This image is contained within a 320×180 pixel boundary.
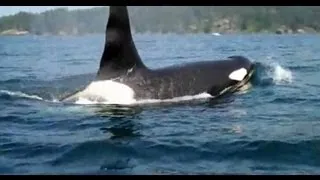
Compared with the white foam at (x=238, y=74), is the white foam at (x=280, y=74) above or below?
above

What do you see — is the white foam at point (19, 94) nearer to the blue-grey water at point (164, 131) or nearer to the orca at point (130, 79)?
the blue-grey water at point (164, 131)

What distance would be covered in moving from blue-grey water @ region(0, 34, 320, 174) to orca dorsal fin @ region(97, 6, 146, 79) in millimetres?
258

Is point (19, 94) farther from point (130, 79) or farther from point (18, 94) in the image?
point (130, 79)

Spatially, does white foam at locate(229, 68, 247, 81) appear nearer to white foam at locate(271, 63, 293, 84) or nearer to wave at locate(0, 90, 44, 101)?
white foam at locate(271, 63, 293, 84)

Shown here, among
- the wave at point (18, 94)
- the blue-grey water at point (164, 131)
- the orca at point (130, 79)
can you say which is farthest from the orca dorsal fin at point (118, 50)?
the wave at point (18, 94)

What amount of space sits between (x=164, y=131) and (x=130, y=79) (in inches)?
108

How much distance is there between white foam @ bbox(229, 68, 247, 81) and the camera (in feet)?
32.7

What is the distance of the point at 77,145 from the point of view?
534 centimetres

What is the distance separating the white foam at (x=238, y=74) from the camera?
995cm

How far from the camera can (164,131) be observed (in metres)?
6.14

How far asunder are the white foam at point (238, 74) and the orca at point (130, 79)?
0.45m

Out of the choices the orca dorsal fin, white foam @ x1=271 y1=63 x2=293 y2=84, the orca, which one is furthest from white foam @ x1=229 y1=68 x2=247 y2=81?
the orca dorsal fin
